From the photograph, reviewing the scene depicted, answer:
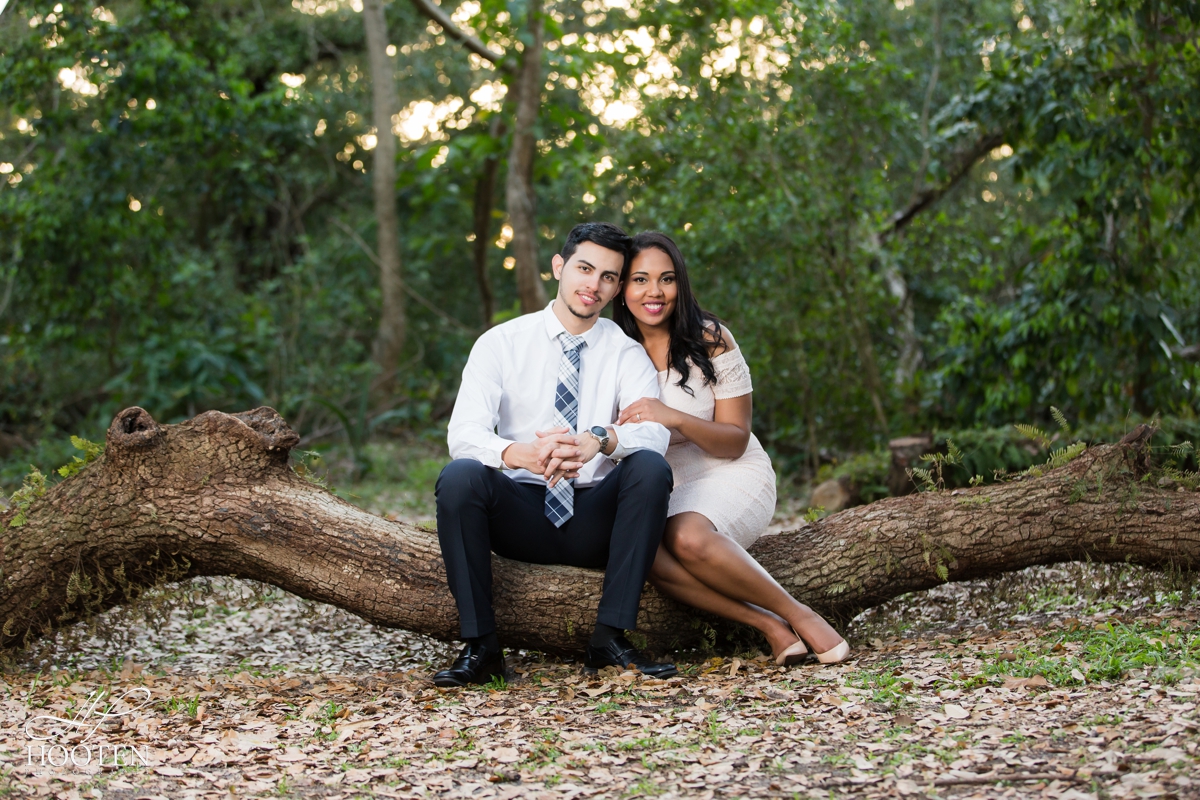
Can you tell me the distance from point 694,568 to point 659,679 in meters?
0.37

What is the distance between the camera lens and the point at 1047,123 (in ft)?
19.8

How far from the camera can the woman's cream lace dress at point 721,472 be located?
3.40m

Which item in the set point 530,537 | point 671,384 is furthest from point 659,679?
point 671,384

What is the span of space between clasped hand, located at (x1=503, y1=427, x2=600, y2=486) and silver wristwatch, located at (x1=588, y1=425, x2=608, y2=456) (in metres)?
0.02

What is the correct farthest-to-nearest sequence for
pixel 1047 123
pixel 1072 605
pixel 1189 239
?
pixel 1189 239
pixel 1047 123
pixel 1072 605

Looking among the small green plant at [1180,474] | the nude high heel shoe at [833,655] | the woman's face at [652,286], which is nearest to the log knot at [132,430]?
the woman's face at [652,286]

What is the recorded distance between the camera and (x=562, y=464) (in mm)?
3180

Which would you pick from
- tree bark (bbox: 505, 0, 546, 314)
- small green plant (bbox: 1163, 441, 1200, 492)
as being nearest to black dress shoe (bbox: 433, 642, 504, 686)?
small green plant (bbox: 1163, 441, 1200, 492)

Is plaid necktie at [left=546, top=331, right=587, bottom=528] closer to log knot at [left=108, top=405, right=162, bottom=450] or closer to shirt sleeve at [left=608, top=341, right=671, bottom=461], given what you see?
shirt sleeve at [left=608, top=341, right=671, bottom=461]

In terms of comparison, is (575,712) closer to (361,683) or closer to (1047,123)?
(361,683)

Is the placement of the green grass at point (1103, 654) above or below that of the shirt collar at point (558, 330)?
below

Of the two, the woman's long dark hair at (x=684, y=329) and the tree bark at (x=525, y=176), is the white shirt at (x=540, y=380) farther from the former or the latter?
the tree bark at (x=525, y=176)

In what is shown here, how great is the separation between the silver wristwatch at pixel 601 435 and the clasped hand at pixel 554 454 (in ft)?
0.07

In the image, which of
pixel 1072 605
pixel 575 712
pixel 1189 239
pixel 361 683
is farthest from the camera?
pixel 1189 239
